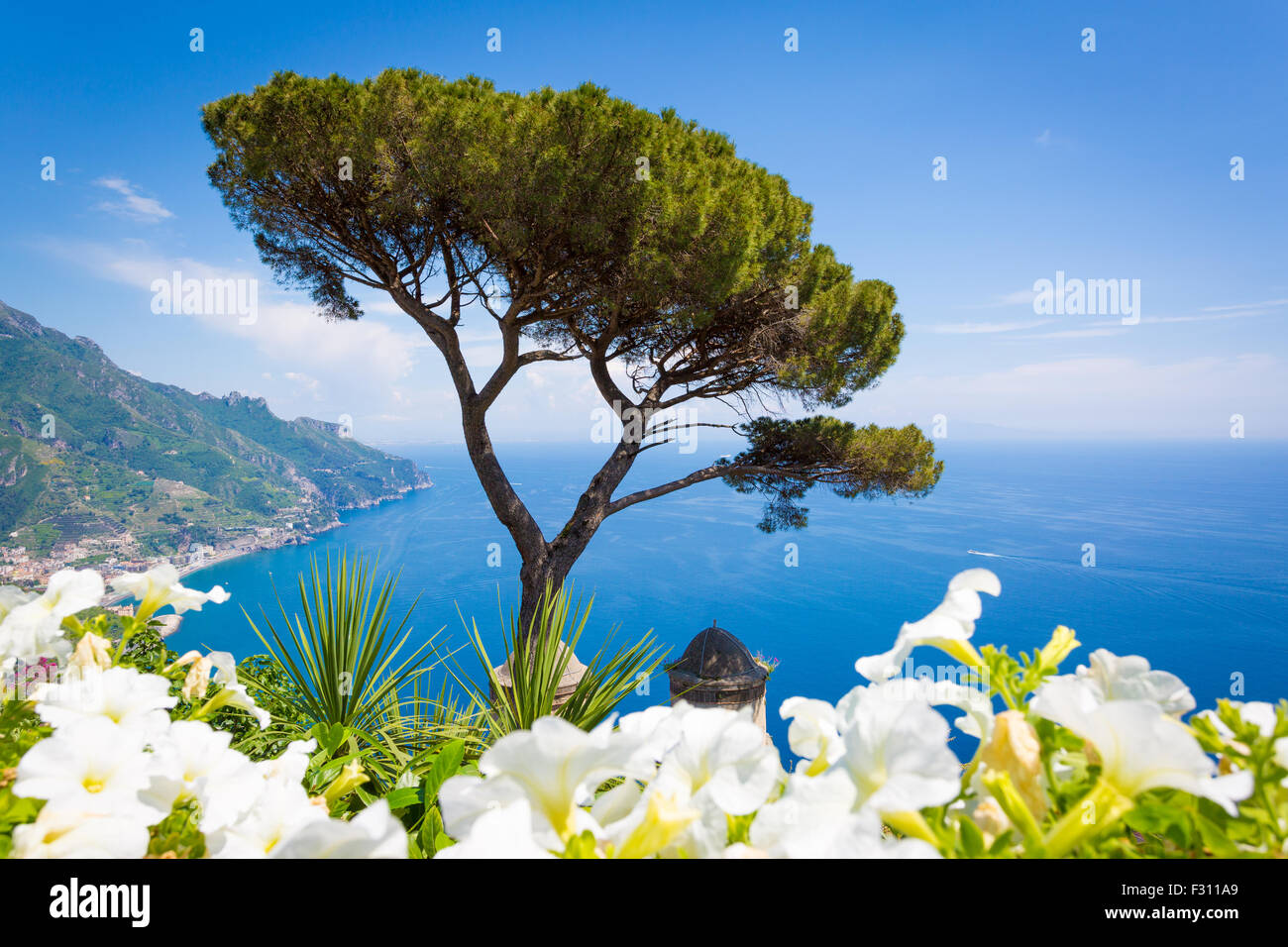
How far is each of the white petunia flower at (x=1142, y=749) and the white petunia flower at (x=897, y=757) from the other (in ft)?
0.27

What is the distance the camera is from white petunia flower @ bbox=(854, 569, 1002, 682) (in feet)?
1.57

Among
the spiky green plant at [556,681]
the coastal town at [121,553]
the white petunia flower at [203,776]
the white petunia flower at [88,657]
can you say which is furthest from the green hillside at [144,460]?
the white petunia flower at [203,776]

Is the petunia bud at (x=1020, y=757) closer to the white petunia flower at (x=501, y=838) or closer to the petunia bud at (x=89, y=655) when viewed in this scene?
the white petunia flower at (x=501, y=838)

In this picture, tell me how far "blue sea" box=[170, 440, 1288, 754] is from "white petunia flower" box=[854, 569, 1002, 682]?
1674 cm

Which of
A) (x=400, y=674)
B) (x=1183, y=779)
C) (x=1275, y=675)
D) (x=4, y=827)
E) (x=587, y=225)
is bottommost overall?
(x=1275, y=675)

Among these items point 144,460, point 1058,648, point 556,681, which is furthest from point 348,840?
point 144,460

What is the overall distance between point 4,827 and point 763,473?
21.0ft

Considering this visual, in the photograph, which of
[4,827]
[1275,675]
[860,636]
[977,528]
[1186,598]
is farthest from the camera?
[977,528]

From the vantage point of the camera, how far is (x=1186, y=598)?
107ft

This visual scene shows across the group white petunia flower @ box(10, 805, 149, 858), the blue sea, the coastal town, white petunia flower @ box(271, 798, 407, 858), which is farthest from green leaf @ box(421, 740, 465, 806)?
the coastal town

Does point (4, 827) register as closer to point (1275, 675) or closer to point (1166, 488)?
point (1275, 675)

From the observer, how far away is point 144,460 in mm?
37719

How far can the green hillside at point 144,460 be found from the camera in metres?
28.9

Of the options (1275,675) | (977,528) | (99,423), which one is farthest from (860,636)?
(99,423)
